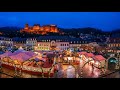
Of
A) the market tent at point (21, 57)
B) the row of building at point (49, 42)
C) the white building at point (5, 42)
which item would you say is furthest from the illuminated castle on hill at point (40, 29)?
the market tent at point (21, 57)

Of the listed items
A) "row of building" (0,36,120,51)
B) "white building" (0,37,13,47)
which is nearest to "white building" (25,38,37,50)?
"row of building" (0,36,120,51)

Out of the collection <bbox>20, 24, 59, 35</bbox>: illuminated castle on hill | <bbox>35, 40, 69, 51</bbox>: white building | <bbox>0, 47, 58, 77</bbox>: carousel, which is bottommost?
<bbox>0, 47, 58, 77</bbox>: carousel

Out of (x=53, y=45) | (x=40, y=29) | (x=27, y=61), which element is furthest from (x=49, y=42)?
(x=27, y=61)

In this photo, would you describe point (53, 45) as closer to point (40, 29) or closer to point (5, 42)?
point (40, 29)

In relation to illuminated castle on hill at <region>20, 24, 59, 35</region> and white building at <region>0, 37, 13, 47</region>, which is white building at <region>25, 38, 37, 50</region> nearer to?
illuminated castle on hill at <region>20, 24, 59, 35</region>

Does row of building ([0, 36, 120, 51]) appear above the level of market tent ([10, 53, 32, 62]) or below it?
above

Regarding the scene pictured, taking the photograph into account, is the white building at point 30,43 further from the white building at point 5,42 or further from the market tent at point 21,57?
the white building at point 5,42

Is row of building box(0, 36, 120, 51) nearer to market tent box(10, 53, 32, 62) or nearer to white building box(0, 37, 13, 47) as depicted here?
white building box(0, 37, 13, 47)
